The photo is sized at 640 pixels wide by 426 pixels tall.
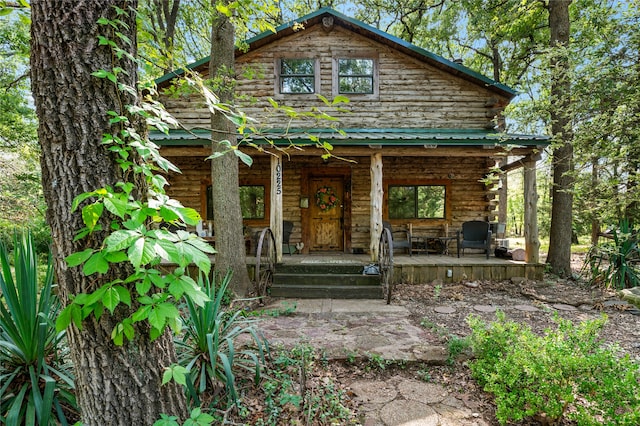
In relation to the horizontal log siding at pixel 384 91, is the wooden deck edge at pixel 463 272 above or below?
below

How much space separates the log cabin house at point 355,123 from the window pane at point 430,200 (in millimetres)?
29

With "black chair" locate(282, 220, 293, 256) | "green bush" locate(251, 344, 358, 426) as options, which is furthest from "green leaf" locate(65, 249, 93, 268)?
"black chair" locate(282, 220, 293, 256)

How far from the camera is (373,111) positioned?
854 centimetres

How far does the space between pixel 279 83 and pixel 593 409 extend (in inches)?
339

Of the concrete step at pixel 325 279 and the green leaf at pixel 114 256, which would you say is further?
the concrete step at pixel 325 279

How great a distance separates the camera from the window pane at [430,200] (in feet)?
29.2

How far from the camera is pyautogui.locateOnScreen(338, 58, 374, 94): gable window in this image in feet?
28.2

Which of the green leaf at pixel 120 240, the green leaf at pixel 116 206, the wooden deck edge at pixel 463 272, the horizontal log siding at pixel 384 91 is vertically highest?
the horizontal log siding at pixel 384 91

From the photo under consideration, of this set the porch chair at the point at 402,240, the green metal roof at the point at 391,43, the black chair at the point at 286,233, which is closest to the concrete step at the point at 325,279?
the porch chair at the point at 402,240

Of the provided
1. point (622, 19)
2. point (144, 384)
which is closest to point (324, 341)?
point (144, 384)

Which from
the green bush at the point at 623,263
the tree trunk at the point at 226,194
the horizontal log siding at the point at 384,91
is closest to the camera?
the tree trunk at the point at 226,194

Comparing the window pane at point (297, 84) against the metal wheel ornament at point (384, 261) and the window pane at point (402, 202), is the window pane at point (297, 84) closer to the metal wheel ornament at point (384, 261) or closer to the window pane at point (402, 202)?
the window pane at point (402, 202)

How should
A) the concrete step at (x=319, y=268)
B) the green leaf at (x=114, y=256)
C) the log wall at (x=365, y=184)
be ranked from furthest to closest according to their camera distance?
1. the log wall at (x=365, y=184)
2. the concrete step at (x=319, y=268)
3. the green leaf at (x=114, y=256)

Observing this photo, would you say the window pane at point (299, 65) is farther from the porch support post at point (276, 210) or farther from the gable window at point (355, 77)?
the porch support post at point (276, 210)
